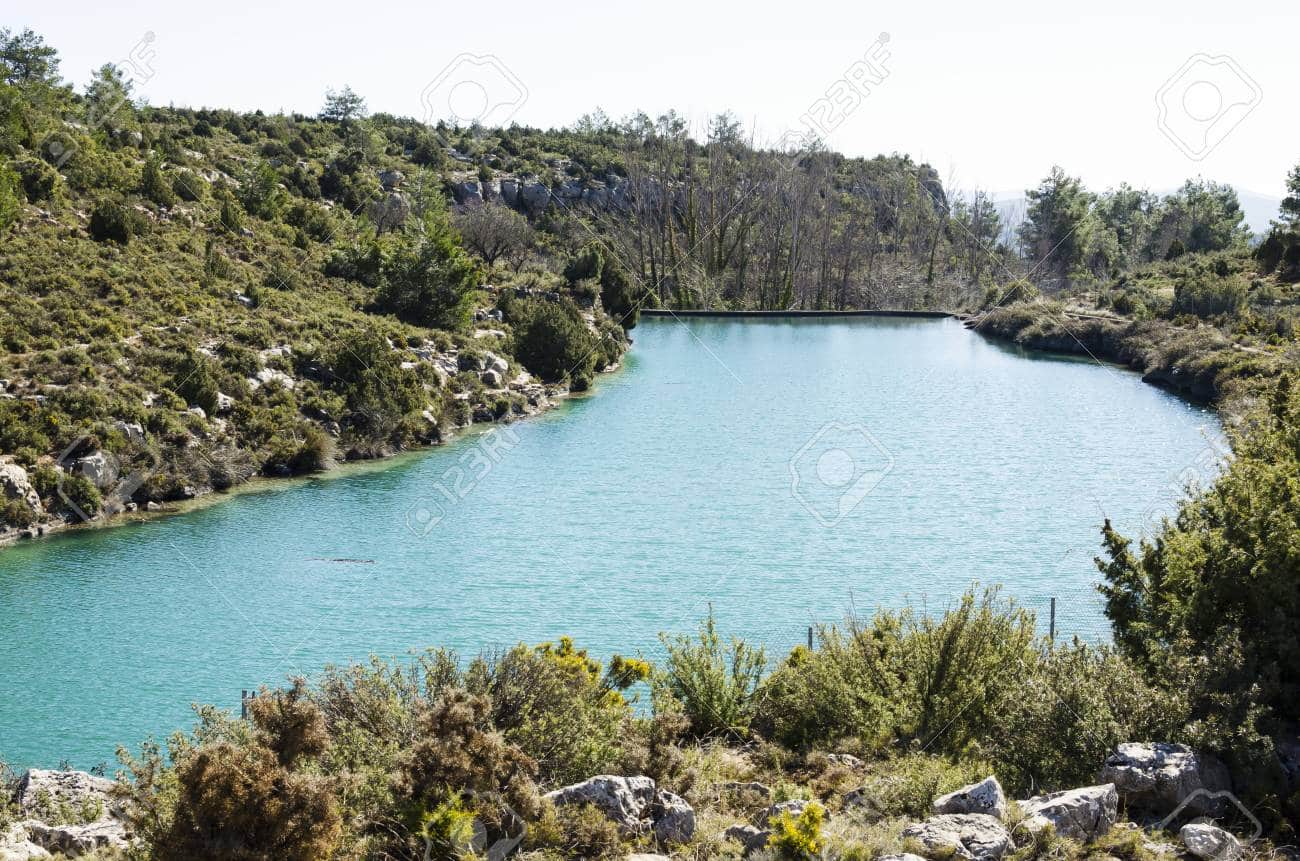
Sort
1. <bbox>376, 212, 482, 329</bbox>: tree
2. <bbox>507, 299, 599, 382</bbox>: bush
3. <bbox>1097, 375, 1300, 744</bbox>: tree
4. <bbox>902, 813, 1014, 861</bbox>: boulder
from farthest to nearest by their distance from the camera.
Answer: <bbox>507, 299, 599, 382</bbox>: bush
<bbox>376, 212, 482, 329</bbox>: tree
<bbox>1097, 375, 1300, 744</bbox>: tree
<bbox>902, 813, 1014, 861</bbox>: boulder

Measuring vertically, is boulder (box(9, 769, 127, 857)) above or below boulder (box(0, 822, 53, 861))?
below

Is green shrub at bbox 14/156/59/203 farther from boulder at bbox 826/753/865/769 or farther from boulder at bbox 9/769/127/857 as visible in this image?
boulder at bbox 826/753/865/769

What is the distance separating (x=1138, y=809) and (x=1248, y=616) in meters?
2.97

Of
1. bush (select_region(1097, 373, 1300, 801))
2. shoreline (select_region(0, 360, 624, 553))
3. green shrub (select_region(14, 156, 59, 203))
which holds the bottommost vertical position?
shoreline (select_region(0, 360, 624, 553))

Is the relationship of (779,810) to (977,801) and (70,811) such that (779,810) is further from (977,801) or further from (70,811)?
(70,811)

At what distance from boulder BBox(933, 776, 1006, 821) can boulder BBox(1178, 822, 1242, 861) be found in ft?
4.46

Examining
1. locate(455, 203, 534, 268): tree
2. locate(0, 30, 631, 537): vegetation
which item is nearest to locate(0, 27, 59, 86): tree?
locate(0, 30, 631, 537): vegetation

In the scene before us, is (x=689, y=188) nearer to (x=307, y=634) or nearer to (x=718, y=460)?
(x=718, y=460)

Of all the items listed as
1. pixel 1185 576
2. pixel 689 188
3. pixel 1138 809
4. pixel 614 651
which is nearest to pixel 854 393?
pixel 614 651

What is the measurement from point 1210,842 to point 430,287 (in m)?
42.1

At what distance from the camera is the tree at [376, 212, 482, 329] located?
46.1 m

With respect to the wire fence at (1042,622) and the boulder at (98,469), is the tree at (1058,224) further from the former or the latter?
the boulder at (98,469)

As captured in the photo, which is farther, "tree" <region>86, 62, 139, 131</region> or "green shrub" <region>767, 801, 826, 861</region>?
"tree" <region>86, 62, 139, 131</region>

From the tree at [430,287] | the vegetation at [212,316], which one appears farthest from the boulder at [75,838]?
the tree at [430,287]
